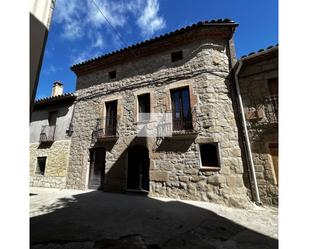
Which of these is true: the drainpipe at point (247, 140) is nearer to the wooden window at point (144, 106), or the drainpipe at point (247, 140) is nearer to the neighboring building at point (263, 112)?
the neighboring building at point (263, 112)

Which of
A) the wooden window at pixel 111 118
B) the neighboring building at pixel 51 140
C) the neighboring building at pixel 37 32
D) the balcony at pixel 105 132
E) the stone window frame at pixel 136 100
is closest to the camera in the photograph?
the neighboring building at pixel 37 32

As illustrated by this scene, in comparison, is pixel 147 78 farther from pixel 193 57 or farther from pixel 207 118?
pixel 207 118

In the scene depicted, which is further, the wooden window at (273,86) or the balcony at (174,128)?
the balcony at (174,128)

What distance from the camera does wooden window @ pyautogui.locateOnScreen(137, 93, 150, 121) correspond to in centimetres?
751

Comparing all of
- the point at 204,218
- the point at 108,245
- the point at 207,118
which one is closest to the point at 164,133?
the point at 207,118

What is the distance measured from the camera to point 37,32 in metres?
2.44

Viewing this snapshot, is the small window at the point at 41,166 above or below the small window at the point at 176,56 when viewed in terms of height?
below

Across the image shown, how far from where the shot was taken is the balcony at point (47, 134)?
30.9 feet

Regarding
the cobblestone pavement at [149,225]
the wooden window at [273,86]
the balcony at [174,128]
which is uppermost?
the wooden window at [273,86]

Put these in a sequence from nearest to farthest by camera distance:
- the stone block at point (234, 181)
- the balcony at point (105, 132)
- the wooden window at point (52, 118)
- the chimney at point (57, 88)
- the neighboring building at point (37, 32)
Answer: the neighboring building at point (37, 32) < the stone block at point (234, 181) < the balcony at point (105, 132) < the wooden window at point (52, 118) < the chimney at point (57, 88)

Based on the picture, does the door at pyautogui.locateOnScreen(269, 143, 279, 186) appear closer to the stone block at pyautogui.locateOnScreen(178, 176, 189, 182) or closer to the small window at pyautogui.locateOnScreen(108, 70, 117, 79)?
the stone block at pyautogui.locateOnScreen(178, 176, 189, 182)

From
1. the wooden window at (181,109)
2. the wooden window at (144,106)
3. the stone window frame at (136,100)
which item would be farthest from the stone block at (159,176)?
the wooden window at (144,106)

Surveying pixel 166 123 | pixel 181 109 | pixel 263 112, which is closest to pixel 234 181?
pixel 263 112

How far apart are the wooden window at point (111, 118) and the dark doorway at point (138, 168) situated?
1415mm
